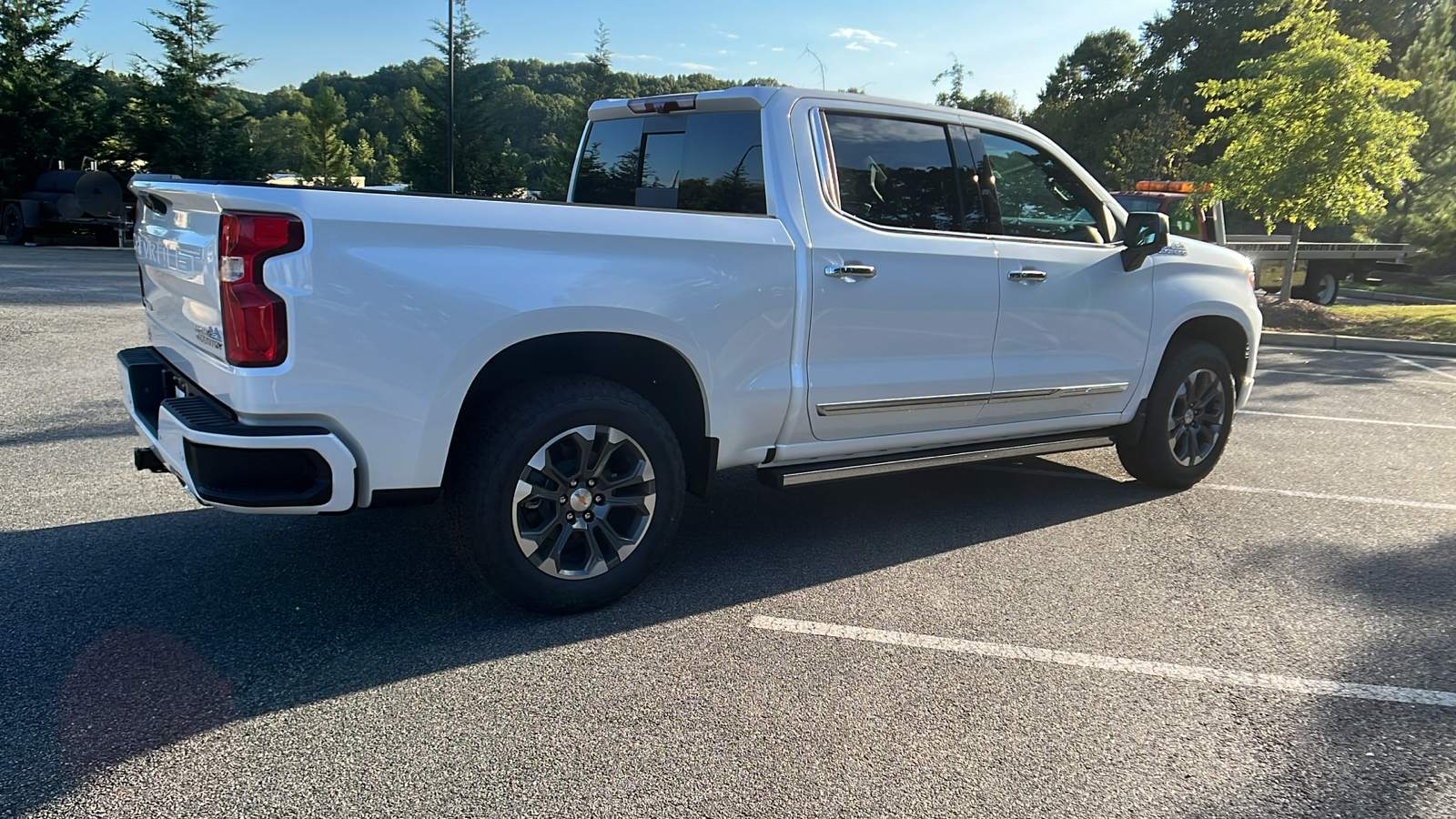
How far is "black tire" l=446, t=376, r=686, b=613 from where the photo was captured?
3.42 meters

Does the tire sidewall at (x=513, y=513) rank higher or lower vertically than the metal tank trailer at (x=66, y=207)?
lower

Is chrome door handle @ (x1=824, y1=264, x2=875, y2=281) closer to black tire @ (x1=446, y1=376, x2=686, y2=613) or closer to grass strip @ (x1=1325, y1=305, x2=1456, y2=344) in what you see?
black tire @ (x1=446, y1=376, x2=686, y2=613)

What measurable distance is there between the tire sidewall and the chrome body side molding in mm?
778

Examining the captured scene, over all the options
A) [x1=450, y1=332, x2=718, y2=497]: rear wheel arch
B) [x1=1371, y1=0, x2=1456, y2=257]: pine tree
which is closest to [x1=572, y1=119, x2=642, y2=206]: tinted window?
[x1=450, y1=332, x2=718, y2=497]: rear wheel arch

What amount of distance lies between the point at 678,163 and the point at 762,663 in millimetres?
2470

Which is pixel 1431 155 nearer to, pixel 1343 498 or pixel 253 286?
pixel 1343 498

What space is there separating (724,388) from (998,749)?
169 cm

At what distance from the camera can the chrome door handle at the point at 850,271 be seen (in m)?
4.04

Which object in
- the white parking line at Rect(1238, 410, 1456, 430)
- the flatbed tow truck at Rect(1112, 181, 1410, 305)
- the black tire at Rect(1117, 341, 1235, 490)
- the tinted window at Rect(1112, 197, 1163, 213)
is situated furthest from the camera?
the flatbed tow truck at Rect(1112, 181, 1410, 305)

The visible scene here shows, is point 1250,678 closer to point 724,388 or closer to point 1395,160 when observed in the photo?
point 724,388

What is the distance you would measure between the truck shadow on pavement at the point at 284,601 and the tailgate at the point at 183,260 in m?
1.00

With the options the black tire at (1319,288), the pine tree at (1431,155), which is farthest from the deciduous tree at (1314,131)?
the pine tree at (1431,155)

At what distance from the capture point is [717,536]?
4.75 meters

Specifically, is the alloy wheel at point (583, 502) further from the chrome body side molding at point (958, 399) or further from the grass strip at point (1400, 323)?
the grass strip at point (1400, 323)
